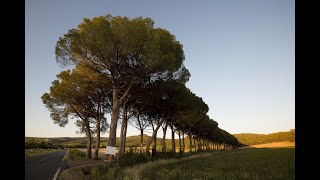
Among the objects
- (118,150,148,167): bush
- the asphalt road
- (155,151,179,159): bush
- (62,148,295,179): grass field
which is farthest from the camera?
(155,151,179,159): bush

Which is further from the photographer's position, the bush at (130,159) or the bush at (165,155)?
the bush at (165,155)

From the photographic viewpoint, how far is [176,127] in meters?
52.6

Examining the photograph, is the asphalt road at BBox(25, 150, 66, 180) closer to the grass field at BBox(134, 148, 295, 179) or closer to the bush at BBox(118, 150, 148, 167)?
the bush at BBox(118, 150, 148, 167)

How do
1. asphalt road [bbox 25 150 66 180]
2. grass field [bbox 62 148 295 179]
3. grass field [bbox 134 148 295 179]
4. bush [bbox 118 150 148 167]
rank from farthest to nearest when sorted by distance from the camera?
bush [bbox 118 150 148 167] → asphalt road [bbox 25 150 66 180] → grass field [bbox 62 148 295 179] → grass field [bbox 134 148 295 179]

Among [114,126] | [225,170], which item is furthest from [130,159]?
[225,170]

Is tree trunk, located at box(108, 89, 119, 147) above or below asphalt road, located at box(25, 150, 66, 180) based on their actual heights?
above

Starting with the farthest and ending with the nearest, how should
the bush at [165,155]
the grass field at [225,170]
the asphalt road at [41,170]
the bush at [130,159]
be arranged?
the bush at [165,155] → the bush at [130,159] → the asphalt road at [41,170] → the grass field at [225,170]

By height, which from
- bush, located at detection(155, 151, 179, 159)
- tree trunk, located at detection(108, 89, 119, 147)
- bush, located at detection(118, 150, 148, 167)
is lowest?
bush, located at detection(155, 151, 179, 159)

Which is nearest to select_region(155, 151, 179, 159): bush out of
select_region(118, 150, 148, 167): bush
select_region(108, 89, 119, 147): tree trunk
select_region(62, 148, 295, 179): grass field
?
select_region(118, 150, 148, 167): bush

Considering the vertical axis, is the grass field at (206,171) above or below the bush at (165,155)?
above

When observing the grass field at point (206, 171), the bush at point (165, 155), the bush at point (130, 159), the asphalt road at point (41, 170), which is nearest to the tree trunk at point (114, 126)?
the bush at point (130, 159)

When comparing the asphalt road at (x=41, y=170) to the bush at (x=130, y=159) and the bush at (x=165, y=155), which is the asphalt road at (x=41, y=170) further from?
the bush at (x=165, y=155)
